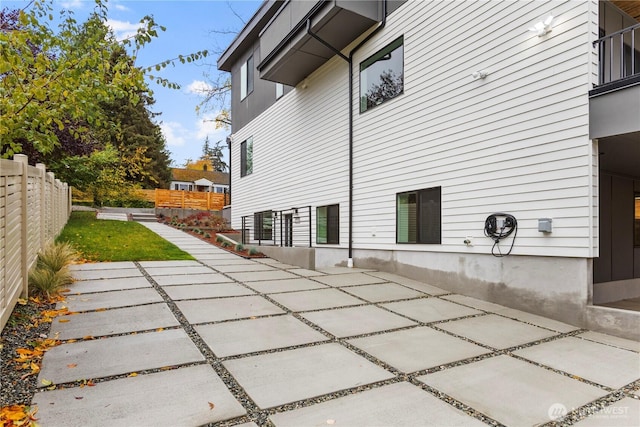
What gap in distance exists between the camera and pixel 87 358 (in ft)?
9.53

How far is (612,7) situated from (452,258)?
4637 millimetres

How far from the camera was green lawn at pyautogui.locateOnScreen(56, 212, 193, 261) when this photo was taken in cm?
791

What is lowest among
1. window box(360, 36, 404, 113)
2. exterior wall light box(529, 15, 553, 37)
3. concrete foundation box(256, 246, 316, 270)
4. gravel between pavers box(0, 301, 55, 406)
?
gravel between pavers box(0, 301, 55, 406)

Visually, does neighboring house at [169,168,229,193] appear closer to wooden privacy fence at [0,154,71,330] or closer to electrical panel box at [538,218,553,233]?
wooden privacy fence at [0,154,71,330]

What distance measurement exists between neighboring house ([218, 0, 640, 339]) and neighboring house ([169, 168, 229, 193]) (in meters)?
25.7

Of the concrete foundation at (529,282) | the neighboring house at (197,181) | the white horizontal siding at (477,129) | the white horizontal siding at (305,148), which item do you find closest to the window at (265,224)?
the white horizontal siding at (305,148)

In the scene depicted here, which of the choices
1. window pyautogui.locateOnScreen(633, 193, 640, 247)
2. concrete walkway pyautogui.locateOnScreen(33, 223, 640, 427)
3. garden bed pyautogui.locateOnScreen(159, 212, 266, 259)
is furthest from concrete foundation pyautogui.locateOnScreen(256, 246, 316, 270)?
window pyautogui.locateOnScreen(633, 193, 640, 247)

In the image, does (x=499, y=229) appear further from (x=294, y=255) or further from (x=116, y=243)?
(x=116, y=243)

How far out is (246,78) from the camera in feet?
44.8

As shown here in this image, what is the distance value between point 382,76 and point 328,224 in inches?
146

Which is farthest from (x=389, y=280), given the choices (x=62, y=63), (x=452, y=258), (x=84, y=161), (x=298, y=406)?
(x=84, y=161)

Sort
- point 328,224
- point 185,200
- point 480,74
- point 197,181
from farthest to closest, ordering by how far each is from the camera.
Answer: point 197,181 → point 185,200 → point 328,224 → point 480,74

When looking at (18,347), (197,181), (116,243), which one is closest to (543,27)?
(18,347)

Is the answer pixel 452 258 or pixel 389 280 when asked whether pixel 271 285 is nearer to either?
pixel 389 280
